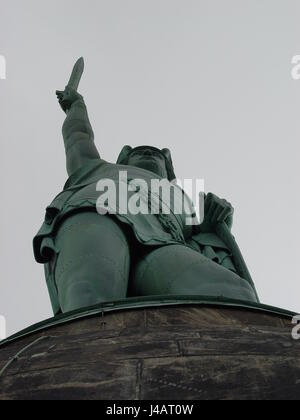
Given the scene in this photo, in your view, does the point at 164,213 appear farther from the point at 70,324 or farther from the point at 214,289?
the point at 70,324

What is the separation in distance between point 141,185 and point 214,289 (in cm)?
191

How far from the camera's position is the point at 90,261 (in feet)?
17.2

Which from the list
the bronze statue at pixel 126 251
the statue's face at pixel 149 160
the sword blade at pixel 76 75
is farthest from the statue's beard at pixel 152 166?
the sword blade at pixel 76 75

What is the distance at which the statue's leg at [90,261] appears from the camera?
193 inches

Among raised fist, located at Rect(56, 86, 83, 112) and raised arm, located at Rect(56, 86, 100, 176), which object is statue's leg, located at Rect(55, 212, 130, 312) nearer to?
raised arm, located at Rect(56, 86, 100, 176)

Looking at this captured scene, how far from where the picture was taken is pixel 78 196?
6270 millimetres

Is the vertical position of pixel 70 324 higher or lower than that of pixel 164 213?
lower

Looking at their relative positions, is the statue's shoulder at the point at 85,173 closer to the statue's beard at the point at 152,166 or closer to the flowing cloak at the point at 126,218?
the flowing cloak at the point at 126,218

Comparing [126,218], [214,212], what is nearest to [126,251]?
[126,218]

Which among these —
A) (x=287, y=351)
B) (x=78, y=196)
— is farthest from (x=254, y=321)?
(x=78, y=196)

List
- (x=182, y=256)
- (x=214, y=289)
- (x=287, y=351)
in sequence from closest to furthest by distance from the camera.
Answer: (x=287, y=351) → (x=214, y=289) → (x=182, y=256)

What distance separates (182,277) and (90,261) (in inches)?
26.9

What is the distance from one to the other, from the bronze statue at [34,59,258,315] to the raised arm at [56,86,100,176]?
0.21 metres

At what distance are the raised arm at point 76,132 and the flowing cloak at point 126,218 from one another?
31 cm
